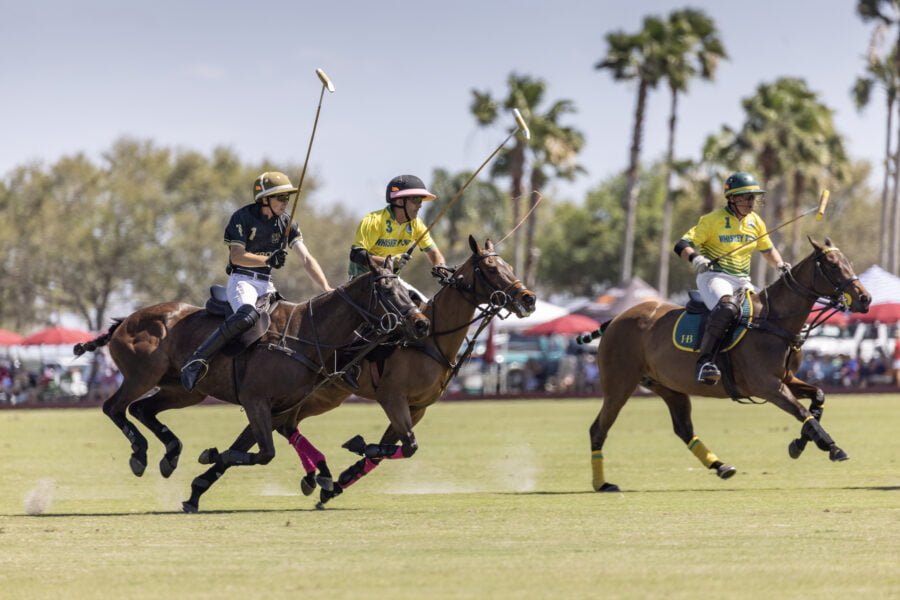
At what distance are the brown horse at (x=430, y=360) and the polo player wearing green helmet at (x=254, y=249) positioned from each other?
0.77m

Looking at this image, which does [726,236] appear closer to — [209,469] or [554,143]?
[209,469]

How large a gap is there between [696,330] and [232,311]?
436 centimetres

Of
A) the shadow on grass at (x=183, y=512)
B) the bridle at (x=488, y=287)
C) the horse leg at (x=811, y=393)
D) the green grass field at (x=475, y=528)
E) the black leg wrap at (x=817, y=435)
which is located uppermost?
the bridle at (x=488, y=287)

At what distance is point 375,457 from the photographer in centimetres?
1203

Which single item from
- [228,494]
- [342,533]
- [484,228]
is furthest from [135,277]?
[342,533]

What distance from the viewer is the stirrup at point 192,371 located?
39.9 feet

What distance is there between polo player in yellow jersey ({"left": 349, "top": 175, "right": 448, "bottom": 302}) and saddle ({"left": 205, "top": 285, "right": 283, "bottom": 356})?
0.81 metres

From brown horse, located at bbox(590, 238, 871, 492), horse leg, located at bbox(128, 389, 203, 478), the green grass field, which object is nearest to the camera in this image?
the green grass field

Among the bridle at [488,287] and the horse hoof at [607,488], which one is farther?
the horse hoof at [607,488]

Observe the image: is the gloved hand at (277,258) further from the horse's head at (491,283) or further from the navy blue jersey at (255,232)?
the horse's head at (491,283)

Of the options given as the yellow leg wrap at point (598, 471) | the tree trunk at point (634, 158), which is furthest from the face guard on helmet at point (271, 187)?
the tree trunk at point (634, 158)

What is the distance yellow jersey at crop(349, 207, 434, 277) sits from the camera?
13.0 meters

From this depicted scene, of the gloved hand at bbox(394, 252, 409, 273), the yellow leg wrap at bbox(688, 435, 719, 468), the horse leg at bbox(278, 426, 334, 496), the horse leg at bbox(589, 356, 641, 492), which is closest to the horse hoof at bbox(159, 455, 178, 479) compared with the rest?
the horse leg at bbox(278, 426, 334, 496)

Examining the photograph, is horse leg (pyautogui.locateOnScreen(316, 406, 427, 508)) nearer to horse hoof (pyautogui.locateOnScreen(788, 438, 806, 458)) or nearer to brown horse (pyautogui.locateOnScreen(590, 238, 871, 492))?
brown horse (pyautogui.locateOnScreen(590, 238, 871, 492))
